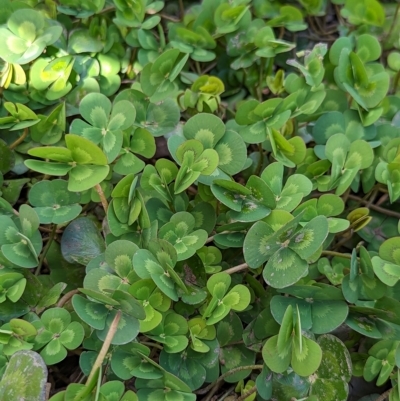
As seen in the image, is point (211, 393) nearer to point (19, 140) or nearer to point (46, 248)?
point (46, 248)

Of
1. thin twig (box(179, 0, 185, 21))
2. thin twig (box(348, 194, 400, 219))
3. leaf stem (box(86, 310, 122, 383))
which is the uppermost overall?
thin twig (box(179, 0, 185, 21))

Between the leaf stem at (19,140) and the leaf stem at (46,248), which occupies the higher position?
the leaf stem at (19,140)

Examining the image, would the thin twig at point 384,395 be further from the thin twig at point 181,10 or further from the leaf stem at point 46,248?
the thin twig at point 181,10

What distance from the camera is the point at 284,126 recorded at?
118 centimetres

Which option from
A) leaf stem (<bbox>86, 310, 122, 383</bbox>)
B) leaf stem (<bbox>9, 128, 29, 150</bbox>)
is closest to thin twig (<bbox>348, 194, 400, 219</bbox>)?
leaf stem (<bbox>86, 310, 122, 383</bbox>)

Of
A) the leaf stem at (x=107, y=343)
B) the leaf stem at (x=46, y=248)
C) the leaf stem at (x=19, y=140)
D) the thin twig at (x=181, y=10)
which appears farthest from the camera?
the thin twig at (x=181, y=10)

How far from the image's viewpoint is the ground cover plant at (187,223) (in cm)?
86

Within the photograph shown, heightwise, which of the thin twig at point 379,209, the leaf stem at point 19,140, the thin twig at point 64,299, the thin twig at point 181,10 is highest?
the thin twig at point 181,10

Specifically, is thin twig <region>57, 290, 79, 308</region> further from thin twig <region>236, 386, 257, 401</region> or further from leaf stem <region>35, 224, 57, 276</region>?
thin twig <region>236, 386, 257, 401</region>

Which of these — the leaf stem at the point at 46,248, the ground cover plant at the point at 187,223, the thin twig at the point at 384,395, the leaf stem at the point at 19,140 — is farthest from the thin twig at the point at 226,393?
the leaf stem at the point at 19,140

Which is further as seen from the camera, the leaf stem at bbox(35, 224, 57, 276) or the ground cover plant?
the leaf stem at bbox(35, 224, 57, 276)

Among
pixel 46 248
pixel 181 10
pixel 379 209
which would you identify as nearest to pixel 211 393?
pixel 46 248

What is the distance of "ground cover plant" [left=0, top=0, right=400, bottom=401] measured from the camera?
86 cm

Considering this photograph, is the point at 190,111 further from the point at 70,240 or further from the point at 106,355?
the point at 106,355
